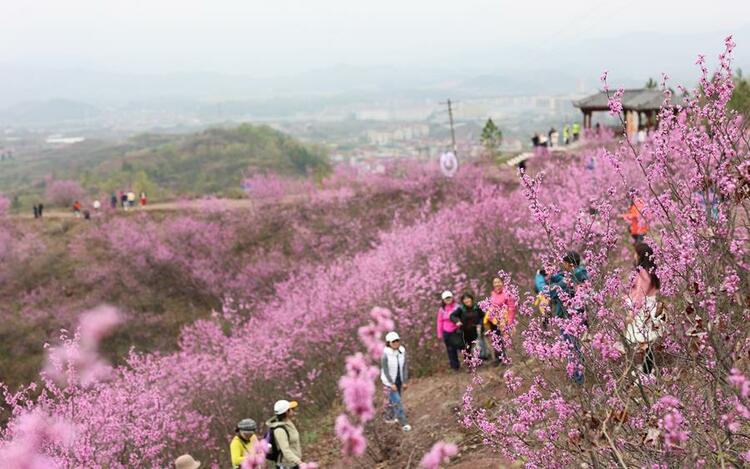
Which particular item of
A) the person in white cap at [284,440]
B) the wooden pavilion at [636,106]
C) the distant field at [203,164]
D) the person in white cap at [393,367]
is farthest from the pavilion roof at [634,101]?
the distant field at [203,164]

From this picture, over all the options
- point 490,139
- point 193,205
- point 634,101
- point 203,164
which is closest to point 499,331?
point 634,101

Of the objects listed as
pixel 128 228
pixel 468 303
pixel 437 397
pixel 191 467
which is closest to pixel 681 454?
pixel 191 467

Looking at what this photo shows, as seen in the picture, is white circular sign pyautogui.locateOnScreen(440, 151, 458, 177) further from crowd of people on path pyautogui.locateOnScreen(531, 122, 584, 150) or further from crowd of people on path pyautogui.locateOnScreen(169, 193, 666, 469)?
crowd of people on path pyautogui.locateOnScreen(169, 193, 666, 469)

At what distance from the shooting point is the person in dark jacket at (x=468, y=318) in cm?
1045

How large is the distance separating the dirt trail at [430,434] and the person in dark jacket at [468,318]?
74 centimetres

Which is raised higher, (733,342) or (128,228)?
(733,342)

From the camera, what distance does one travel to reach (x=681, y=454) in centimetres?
400

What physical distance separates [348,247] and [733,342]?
2677cm

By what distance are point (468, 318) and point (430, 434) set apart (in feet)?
6.27

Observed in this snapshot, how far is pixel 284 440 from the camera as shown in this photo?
22.4ft

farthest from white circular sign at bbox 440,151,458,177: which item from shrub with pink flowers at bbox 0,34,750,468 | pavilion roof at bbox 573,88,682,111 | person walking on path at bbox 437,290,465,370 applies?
person walking on path at bbox 437,290,465,370

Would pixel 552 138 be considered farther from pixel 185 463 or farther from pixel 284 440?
pixel 284 440

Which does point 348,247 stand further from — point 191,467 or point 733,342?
point 733,342

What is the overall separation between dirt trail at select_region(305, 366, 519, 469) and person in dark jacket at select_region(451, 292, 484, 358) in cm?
74
